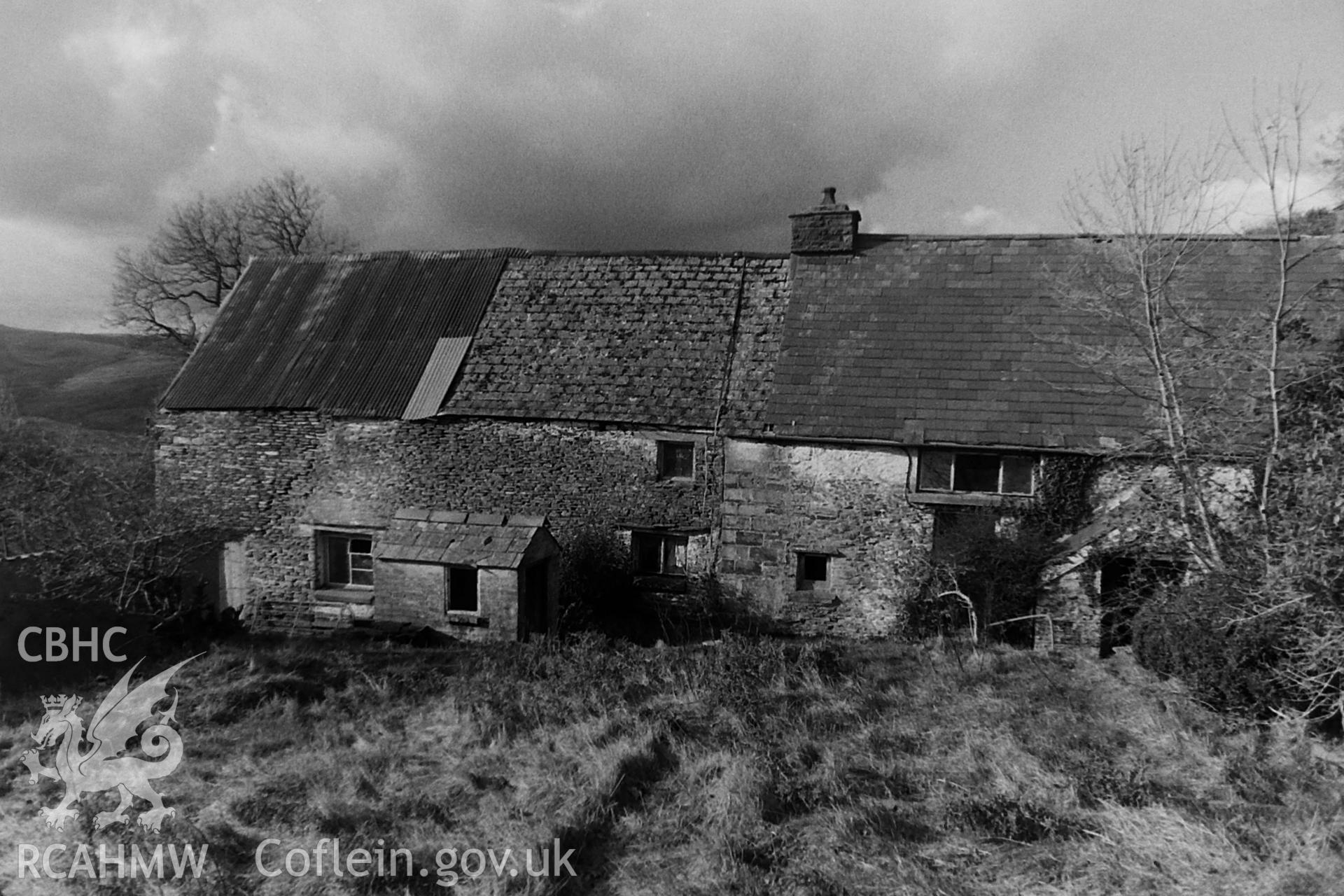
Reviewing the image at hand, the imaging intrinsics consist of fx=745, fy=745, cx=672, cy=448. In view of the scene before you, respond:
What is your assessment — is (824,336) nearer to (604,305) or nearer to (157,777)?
(604,305)

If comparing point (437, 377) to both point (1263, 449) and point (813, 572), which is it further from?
point (1263, 449)

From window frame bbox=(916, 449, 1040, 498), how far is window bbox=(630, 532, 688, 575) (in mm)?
4542

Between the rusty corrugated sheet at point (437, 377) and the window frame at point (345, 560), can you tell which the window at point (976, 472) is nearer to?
the rusty corrugated sheet at point (437, 377)

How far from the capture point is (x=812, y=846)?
18.9 feet

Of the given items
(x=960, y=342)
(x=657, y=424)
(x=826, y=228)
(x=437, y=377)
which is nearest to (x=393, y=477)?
(x=437, y=377)

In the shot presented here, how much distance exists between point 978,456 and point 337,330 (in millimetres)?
13790

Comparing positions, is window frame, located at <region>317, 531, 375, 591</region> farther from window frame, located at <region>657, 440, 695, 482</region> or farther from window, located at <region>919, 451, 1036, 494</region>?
window, located at <region>919, 451, 1036, 494</region>

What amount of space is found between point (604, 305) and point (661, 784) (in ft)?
36.5

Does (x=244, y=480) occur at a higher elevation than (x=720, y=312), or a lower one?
lower

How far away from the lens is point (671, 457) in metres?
14.3

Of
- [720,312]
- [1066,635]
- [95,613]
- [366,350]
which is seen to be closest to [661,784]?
[1066,635]

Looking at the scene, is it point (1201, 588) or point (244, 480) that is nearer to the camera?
point (1201, 588)

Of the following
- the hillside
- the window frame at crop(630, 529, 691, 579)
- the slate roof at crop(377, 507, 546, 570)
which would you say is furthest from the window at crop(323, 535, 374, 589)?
the hillside

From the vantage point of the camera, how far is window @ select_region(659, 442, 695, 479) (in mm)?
14141
